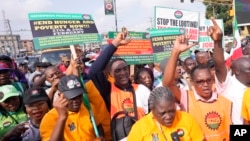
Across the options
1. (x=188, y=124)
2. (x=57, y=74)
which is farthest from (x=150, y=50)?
(x=188, y=124)

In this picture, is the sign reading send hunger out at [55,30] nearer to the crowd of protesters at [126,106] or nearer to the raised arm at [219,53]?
A: the crowd of protesters at [126,106]

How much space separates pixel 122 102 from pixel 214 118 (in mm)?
929

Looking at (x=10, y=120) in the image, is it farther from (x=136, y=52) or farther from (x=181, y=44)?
(x=136, y=52)

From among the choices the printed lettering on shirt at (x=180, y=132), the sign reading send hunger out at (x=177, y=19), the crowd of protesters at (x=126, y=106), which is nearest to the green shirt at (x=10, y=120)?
the crowd of protesters at (x=126, y=106)

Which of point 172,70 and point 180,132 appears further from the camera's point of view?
point 172,70

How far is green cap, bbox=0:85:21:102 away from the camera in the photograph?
3294 mm

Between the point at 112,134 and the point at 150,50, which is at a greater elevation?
the point at 150,50

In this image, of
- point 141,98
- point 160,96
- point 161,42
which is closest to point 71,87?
point 160,96

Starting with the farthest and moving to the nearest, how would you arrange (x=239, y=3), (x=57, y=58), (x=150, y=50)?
1. (x=57, y=58)
2. (x=239, y=3)
3. (x=150, y=50)

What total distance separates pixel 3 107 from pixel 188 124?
1874mm

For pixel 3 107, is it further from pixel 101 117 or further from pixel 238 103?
pixel 238 103

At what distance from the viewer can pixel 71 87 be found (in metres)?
2.87

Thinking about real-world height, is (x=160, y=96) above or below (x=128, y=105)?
above

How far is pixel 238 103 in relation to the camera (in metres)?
3.04
